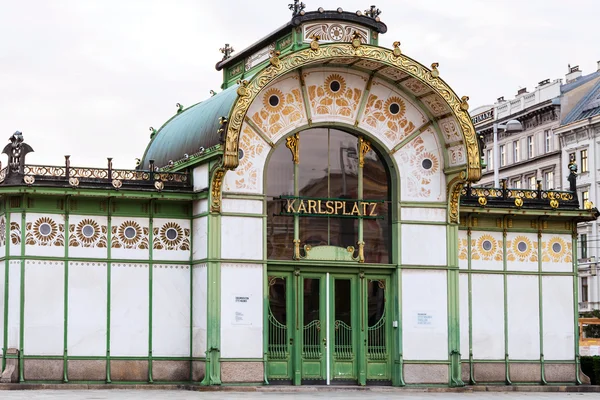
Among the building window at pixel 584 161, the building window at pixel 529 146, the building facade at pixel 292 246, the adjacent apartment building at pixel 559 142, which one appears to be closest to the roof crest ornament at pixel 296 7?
the building facade at pixel 292 246

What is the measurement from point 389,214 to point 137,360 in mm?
8171

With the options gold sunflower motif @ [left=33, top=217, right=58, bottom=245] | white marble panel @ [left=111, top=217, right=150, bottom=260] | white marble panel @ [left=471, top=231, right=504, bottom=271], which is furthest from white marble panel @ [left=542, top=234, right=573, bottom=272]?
gold sunflower motif @ [left=33, top=217, right=58, bottom=245]

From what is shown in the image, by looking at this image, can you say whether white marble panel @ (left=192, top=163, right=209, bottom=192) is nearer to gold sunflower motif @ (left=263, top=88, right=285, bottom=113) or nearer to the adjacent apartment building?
gold sunflower motif @ (left=263, top=88, right=285, bottom=113)

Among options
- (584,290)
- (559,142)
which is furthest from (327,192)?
(559,142)

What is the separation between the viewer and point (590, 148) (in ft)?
278

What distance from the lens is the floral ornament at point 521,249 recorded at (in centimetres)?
3728

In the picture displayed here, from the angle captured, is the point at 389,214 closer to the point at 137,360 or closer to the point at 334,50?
the point at 334,50

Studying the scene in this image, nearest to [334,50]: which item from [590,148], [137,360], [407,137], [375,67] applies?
[375,67]

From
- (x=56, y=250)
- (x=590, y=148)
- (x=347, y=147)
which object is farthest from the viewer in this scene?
(x=590, y=148)

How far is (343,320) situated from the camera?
34.6 meters

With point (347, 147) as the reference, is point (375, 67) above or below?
above

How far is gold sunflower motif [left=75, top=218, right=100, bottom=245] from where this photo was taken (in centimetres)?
3312

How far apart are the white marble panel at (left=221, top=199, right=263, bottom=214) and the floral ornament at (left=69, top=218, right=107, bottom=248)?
130 inches

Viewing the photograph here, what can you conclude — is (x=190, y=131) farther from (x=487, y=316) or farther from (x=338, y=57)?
(x=487, y=316)
